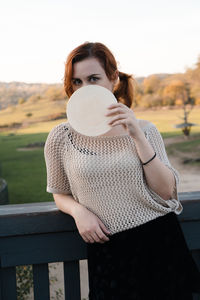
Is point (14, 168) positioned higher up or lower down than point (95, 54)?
lower down

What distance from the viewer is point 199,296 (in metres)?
1.08

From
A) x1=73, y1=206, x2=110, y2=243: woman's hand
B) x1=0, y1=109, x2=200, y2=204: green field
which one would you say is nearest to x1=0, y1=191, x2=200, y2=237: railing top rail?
x1=73, y1=206, x2=110, y2=243: woman's hand

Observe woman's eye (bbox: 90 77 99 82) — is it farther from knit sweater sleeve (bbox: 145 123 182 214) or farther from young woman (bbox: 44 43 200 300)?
knit sweater sleeve (bbox: 145 123 182 214)

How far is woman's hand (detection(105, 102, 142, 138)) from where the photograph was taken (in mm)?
838

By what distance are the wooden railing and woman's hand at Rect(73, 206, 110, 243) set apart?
111 millimetres

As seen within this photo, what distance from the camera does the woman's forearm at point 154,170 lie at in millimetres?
866

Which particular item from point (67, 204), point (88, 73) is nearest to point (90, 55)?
point (88, 73)

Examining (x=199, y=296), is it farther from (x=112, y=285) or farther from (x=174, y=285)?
(x=112, y=285)

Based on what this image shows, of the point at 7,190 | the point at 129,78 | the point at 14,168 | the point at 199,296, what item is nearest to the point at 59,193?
the point at 129,78

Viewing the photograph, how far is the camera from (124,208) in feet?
3.00

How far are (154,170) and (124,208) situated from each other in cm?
14

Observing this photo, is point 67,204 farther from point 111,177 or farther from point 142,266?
point 142,266

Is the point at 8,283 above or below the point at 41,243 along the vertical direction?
below

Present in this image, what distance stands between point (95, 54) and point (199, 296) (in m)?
0.86
